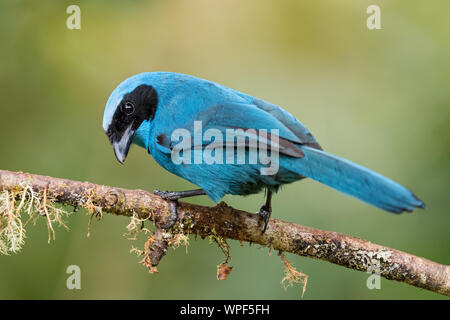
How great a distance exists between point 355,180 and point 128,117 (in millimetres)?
1753

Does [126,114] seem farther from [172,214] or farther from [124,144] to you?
[172,214]

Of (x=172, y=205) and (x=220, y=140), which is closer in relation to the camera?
(x=172, y=205)

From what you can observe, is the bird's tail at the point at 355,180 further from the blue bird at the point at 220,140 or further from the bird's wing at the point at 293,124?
the bird's wing at the point at 293,124

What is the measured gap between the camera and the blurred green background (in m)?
4.41

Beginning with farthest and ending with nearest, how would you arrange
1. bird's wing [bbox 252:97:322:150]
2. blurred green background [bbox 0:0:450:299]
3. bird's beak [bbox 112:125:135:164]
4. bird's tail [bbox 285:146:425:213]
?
blurred green background [bbox 0:0:450:299], bird's beak [bbox 112:125:135:164], bird's wing [bbox 252:97:322:150], bird's tail [bbox 285:146:425:213]

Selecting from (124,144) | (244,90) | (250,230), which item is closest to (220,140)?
(250,230)

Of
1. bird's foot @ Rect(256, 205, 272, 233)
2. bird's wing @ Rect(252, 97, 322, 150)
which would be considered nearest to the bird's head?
bird's wing @ Rect(252, 97, 322, 150)

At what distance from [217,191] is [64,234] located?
185 centimetres

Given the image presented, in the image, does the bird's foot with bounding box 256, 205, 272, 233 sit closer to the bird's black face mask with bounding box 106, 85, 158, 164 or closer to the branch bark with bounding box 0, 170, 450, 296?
the branch bark with bounding box 0, 170, 450, 296

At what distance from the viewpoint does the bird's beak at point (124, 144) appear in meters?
3.66

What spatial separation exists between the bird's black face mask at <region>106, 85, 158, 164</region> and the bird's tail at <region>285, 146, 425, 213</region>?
47.4 inches

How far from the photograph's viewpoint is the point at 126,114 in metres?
3.72

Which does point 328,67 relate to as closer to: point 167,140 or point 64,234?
point 167,140

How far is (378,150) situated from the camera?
4.79 meters
